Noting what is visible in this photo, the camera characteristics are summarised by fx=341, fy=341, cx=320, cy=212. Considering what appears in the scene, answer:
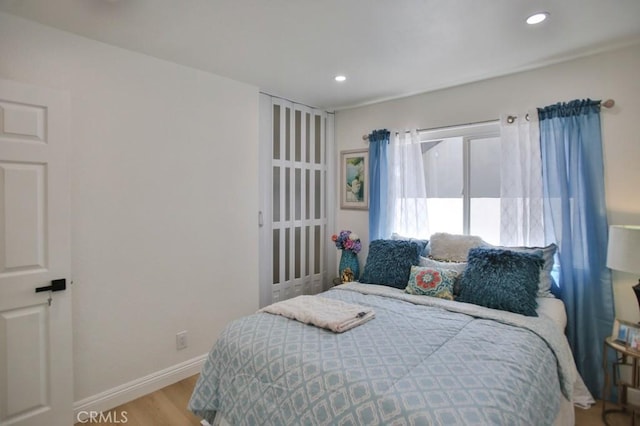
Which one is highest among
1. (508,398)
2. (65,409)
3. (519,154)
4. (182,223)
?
(519,154)

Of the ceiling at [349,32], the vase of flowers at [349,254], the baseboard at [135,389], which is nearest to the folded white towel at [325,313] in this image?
the baseboard at [135,389]

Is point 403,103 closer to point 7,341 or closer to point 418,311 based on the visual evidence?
point 418,311

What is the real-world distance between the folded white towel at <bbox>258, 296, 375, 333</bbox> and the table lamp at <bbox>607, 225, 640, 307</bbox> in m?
1.54

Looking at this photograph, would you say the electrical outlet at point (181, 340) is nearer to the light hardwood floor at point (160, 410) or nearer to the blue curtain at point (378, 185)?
the light hardwood floor at point (160, 410)

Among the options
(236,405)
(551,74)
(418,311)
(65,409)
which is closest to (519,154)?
(551,74)

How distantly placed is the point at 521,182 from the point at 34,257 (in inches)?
135

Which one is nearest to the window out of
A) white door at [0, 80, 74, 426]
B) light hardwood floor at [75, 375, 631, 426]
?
light hardwood floor at [75, 375, 631, 426]

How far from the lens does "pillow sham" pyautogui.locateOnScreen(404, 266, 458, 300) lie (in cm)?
260

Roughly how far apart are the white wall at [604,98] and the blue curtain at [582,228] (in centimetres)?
8

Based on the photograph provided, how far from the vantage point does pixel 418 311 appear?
2.28 metres

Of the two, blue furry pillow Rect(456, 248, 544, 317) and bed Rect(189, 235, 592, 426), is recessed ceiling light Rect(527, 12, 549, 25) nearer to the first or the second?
blue furry pillow Rect(456, 248, 544, 317)

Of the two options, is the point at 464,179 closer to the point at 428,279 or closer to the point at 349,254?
the point at 428,279

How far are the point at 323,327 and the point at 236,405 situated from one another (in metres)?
0.59

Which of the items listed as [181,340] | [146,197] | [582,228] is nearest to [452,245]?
[582,228]
